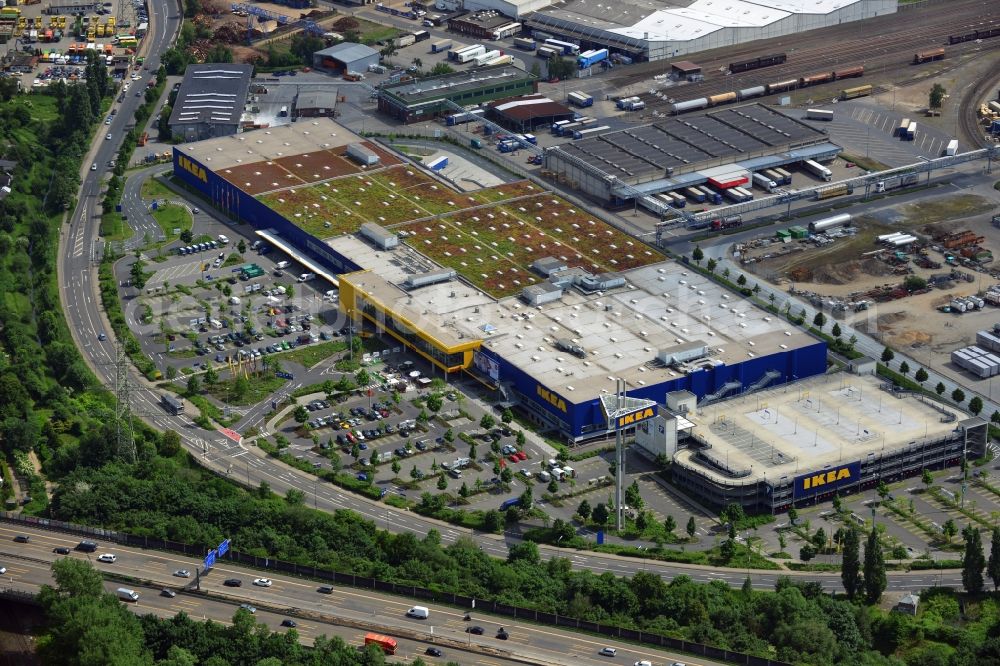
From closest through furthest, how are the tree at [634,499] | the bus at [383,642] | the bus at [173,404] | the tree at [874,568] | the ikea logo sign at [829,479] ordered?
the bus at [383,642]
the tree at [874,568]
the tree at [634,499]
the ikea logo sign at [829,479]
the bus at [173,404]

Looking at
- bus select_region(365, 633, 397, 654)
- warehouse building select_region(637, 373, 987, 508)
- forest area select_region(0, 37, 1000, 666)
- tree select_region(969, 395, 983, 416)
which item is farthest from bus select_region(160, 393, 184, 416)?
tree select_region(969, 395, 983, 416)

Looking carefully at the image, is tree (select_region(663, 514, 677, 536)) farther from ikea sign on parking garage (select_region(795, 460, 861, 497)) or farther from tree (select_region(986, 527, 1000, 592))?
tree (select_region(986, 527, 1000, 592))

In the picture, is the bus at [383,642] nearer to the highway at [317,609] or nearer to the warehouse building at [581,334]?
the highway at [317,609]

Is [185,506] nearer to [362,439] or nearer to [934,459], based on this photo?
[362,439]

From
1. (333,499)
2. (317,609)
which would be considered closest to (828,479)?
(333,499)

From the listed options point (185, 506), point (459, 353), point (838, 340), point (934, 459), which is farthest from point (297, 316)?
point (934, 459)

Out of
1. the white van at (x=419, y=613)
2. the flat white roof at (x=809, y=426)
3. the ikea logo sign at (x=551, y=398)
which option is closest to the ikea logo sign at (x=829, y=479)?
the flat white roof at (x=809, y=426)

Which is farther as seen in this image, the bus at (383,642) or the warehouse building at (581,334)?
the warehouse building at (581,334)
